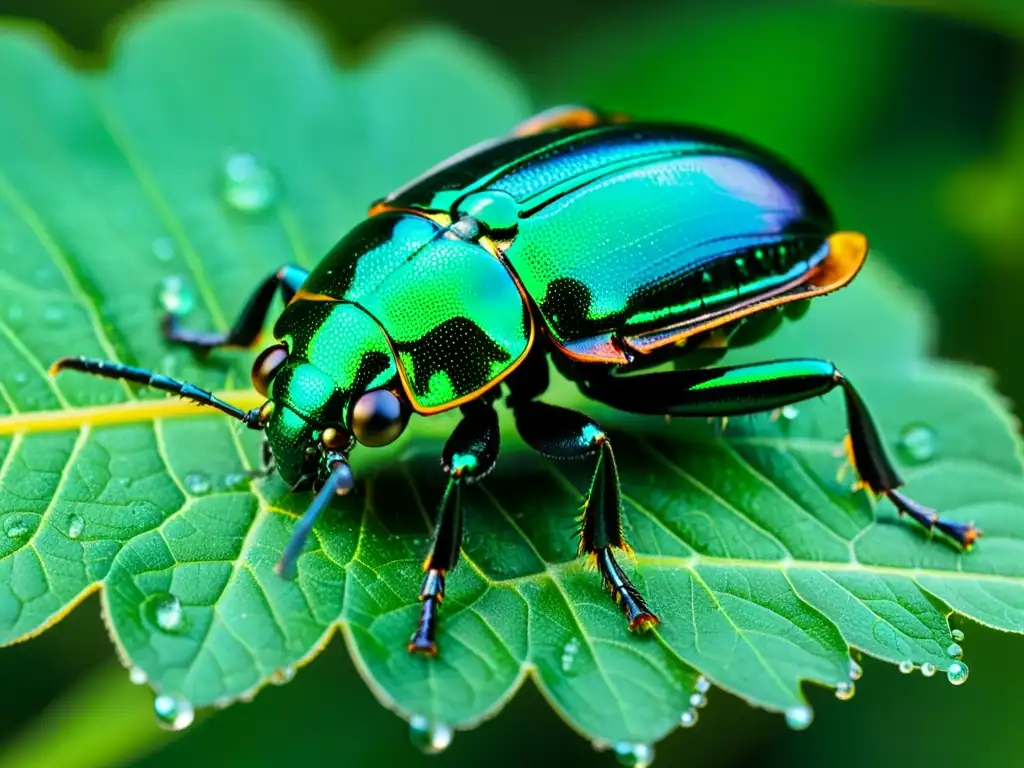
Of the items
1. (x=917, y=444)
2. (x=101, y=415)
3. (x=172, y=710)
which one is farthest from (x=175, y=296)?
(x=917, y=444)

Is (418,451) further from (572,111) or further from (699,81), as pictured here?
(699,81)

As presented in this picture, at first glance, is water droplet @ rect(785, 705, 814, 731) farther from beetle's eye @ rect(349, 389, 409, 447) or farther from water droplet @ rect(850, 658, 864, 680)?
beetle's eye @ rect(349, 389, 409, 447)

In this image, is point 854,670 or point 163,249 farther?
point 163,249

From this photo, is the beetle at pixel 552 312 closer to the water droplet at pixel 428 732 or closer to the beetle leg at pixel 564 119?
the water droplet at pixel 428 732

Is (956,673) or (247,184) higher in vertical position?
(247,184)

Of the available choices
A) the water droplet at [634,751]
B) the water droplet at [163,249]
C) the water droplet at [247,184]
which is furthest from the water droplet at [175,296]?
the water droplet at [634,751]

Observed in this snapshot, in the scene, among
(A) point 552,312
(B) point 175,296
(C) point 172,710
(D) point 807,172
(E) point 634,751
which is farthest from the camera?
(D) point 807,172

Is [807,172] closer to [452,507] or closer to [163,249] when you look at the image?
[163,249]

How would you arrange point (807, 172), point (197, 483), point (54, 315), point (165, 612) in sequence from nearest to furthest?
point (165, 612), point (197, 483), point (54, 315), point (807, 172)

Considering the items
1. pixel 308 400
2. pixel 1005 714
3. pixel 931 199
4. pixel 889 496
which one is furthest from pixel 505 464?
pixel 931 199
